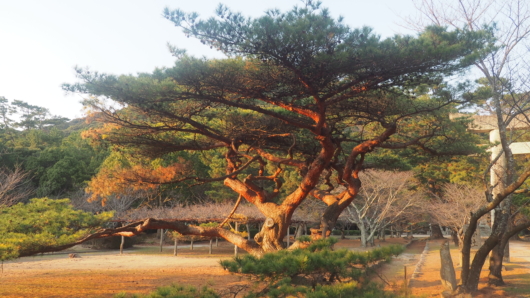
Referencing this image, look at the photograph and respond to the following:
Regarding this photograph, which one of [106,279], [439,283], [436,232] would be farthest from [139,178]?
[436,232]

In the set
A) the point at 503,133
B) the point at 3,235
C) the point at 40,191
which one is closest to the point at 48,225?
the point at 3,235

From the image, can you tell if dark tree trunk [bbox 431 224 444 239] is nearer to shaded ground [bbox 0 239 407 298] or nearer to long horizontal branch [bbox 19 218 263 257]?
shaded ground [bbox 0 239 407 298]

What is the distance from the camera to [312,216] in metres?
25.8

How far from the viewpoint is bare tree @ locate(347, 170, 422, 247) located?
22.1 m

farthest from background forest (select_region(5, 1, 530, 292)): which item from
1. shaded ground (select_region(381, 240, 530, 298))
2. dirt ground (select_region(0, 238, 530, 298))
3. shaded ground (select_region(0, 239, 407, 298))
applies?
A: shaded ground (select_region(0, 239, 407, 298))

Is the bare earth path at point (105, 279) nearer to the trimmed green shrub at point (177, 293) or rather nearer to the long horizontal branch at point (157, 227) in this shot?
the long horizontal branch at point (157, 227)

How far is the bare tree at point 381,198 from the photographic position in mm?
22141

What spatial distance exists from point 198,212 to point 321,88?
16376 millimetres

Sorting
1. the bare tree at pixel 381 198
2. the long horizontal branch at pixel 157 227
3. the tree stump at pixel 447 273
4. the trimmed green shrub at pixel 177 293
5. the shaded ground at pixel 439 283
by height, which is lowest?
the shaded ground at pixel 439 283

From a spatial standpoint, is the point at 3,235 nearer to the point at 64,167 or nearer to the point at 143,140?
the point at 143,140

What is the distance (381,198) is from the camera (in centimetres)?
2284

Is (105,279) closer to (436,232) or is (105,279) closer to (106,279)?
(106,279)

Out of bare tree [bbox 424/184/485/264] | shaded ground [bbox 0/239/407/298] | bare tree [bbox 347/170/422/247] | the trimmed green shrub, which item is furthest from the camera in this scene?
bare tree [bbox 347/170/422/247]

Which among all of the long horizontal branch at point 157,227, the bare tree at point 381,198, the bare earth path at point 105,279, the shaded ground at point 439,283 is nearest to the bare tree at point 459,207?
the bare tree at point 381,198
